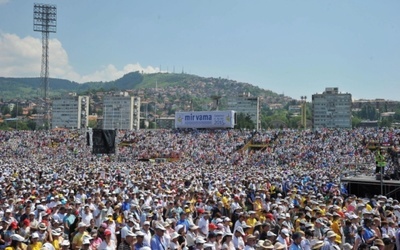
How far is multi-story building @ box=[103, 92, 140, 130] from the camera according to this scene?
619ft

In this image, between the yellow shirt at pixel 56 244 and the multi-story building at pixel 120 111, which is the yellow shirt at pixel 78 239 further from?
the multi-story building at pixel 120 111

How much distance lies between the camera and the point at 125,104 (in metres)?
196

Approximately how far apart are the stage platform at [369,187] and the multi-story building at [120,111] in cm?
16516

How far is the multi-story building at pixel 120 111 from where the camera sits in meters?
189

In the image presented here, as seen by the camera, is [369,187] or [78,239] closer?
[78,239]

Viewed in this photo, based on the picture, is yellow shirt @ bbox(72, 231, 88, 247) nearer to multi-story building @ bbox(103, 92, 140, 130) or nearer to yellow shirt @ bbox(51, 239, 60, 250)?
yellow shirt @ bbox(51, 239, 60, 250)

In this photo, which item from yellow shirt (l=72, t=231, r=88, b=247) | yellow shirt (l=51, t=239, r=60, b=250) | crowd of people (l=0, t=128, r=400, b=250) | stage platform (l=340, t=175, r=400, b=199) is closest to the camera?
crowd of people (l=0, t=128, r=400, b=250)

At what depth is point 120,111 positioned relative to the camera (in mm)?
196375

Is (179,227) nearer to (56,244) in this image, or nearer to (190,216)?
(190,216)

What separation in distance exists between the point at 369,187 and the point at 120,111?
177681 millimetres

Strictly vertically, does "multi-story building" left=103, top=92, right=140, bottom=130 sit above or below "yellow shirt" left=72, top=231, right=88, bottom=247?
above

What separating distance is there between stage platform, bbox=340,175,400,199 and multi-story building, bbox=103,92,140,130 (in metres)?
165

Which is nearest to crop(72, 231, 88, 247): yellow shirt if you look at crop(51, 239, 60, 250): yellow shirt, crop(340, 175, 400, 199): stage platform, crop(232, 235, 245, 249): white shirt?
crop(51, 239, 60, 250): yellow shirt

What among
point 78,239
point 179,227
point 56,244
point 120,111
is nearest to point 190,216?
point 179,227
